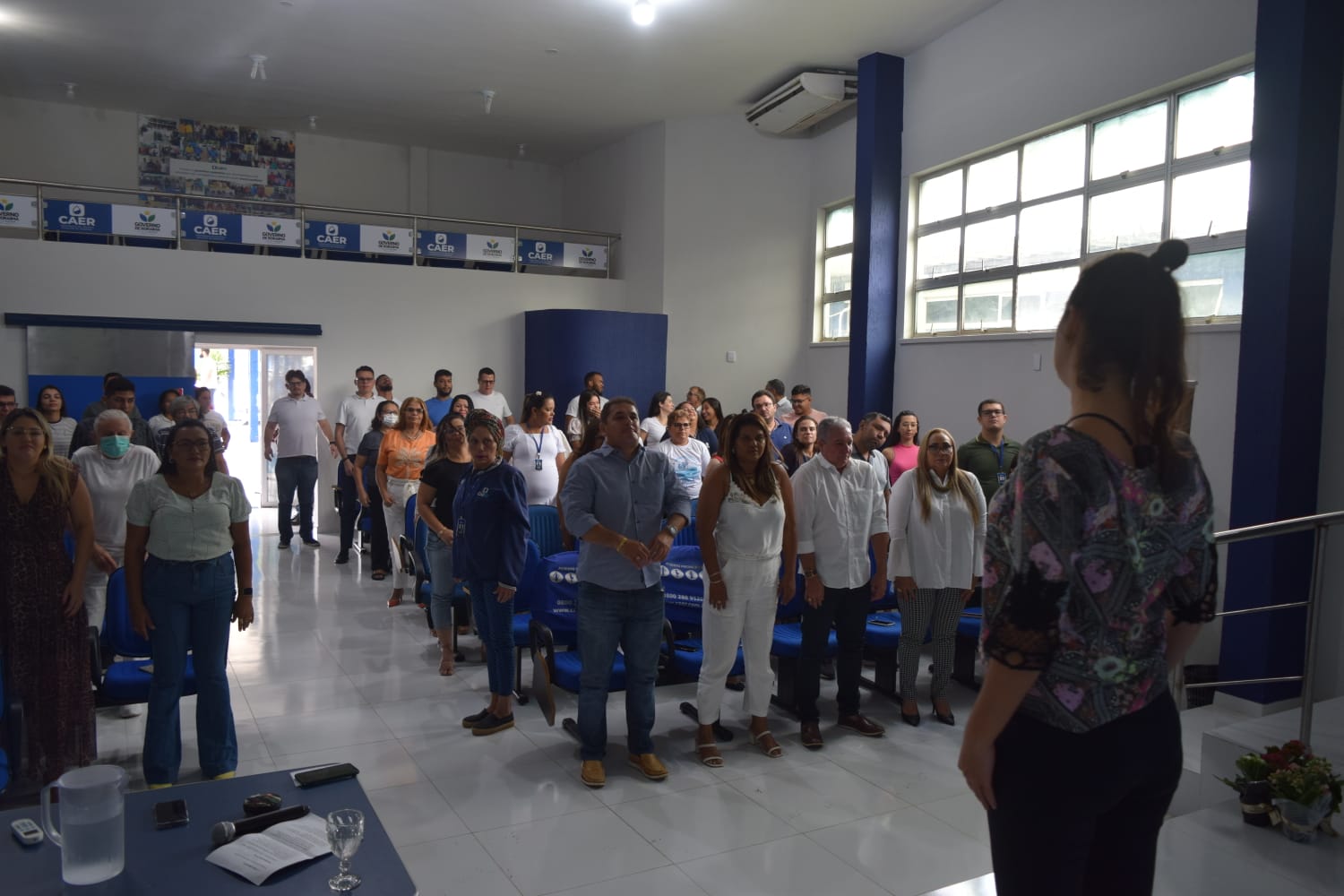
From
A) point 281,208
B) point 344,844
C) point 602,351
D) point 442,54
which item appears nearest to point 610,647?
point 344,844

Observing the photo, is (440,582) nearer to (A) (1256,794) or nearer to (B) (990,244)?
(A) (1256,794)

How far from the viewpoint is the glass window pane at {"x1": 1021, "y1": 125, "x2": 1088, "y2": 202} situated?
25.2 feet

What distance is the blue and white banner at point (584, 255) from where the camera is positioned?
12.5 meters

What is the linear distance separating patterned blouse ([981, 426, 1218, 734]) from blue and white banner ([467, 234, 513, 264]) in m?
11.4

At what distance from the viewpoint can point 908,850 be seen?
3.47 metres

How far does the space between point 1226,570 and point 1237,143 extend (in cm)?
307

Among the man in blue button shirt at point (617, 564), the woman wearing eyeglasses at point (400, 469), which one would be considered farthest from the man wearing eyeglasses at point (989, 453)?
the woman wearing eyeglasses at point (400, 469)

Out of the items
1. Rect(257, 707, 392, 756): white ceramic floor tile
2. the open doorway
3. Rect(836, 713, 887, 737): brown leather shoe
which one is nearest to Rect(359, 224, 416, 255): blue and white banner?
the open doorway

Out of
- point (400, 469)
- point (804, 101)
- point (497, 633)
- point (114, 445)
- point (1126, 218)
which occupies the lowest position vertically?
point (497, 633)

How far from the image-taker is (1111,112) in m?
7.31

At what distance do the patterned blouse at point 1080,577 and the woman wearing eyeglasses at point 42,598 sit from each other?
374cm

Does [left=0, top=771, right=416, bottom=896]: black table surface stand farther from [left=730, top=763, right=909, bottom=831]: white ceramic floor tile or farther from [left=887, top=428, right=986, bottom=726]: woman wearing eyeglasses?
[left=887, top=428, right=986, bottom=726]: woman wearing eyeglasses

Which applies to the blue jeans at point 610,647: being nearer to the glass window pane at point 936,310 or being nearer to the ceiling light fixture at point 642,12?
the ceiling light fixture at point 642,12

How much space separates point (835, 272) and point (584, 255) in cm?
350
